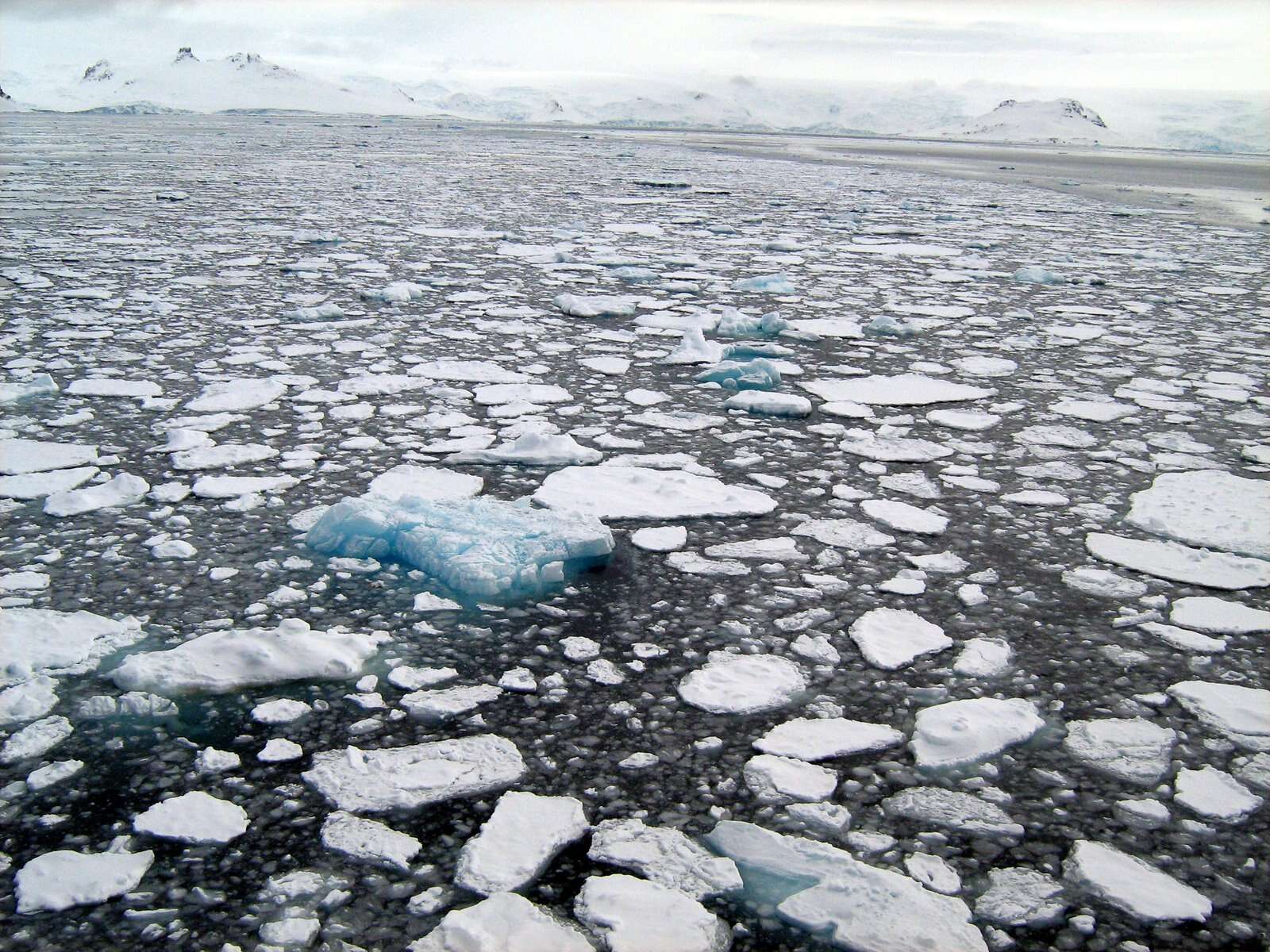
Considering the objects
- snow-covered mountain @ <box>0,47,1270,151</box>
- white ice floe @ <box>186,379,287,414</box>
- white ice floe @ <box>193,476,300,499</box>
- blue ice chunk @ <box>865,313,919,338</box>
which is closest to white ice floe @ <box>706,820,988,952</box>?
white ice floe @ <box>193,476,300,499</box>

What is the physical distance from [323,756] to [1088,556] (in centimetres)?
165

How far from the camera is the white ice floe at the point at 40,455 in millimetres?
2451

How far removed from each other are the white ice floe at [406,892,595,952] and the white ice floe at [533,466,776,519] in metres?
1.22

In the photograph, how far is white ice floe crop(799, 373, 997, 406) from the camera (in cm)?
326

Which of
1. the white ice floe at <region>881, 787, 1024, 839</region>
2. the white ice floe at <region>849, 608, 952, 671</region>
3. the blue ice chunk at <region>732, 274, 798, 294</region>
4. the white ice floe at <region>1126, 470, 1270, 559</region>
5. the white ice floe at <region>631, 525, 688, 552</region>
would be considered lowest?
the white ice floe at <region>881, 787, 1024, 839</region>

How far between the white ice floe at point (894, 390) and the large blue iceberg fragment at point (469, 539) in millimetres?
1488

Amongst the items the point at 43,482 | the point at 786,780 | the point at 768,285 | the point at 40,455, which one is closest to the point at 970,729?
the point at 786,780

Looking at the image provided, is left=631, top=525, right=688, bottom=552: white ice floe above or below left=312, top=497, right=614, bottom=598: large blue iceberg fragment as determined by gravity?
below

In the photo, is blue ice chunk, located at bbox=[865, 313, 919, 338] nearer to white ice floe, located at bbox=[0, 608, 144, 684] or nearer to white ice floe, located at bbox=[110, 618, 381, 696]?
white ice floe, located at bbox=[110, 618, 381, 696]

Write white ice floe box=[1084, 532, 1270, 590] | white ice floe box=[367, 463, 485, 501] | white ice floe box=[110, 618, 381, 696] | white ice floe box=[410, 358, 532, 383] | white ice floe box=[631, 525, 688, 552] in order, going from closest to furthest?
white ice floe box=[110, 618, 381, 696] < white ice floe box=[1084, 532, 1270, 590] < white ice floe box=[631, 525, 688, 552] < white ice floe box=[367, 463, 485, 501] < white ice floe box=[410, 358, 532, 383]

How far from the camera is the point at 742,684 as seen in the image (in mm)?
1599

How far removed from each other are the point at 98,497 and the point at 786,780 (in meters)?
1.81

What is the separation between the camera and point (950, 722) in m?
1.50

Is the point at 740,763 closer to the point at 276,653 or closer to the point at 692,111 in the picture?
the point at 276,653
